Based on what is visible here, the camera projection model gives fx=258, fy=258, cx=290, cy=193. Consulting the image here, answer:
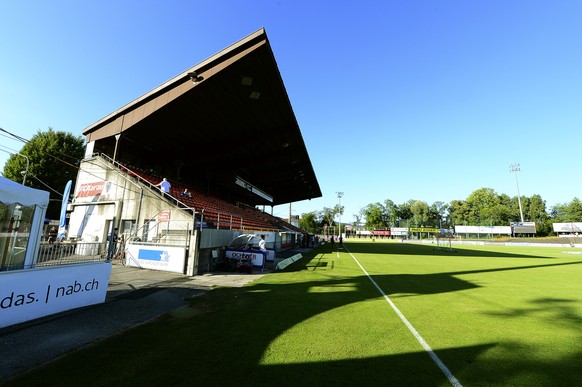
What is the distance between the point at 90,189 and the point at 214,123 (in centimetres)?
976

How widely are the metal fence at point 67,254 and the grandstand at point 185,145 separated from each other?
15.2 ft

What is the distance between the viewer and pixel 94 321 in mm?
5543

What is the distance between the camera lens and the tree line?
100562 mm

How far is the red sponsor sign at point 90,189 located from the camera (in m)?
17.6

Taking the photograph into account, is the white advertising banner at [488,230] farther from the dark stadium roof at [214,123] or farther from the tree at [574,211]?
the dark stadium roof at [214,123]

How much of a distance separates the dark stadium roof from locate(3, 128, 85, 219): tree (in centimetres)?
1613

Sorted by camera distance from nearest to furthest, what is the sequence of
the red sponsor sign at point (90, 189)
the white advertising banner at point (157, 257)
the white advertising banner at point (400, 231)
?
1. the white advertising banner at point (157, 257)
2. the red sponsor sign at point (90, 189)
3. the white advertising banner at point (400, 231)

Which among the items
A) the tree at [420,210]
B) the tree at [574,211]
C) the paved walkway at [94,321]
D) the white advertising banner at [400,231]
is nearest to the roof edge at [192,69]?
the paved walkway at [94,321]

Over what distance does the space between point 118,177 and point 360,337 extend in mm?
17953

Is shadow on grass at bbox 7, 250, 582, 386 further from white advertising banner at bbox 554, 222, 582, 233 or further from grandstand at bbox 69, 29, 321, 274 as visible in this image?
white advertising banner at bbox 554, 222, 582, 233

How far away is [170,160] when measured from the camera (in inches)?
938

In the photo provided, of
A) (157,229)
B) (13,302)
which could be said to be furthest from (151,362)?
(157,229)

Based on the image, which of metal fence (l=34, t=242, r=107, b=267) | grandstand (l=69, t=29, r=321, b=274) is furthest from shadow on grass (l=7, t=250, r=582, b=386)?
grandstand (l=69, t=29, r=321, b=274)

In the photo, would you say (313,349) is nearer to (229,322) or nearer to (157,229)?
(229,322)
